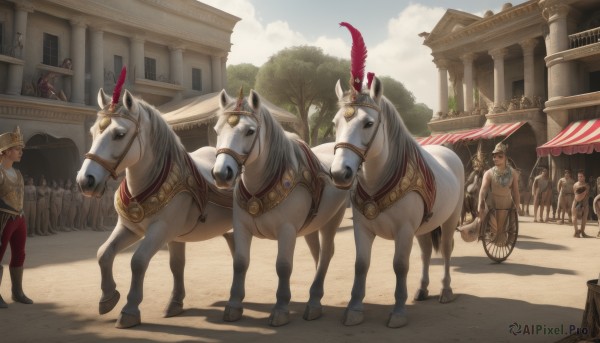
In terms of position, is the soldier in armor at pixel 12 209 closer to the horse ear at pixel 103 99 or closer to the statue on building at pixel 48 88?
the horse ear at pixel 103 99

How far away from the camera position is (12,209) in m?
5.43

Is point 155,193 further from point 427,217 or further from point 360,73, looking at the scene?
point 427,217

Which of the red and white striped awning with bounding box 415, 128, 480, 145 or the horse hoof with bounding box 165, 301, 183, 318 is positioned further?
the red and white striped awning with bounding box 415, 128, 480, 145

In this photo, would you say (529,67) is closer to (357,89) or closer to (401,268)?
(357,89)

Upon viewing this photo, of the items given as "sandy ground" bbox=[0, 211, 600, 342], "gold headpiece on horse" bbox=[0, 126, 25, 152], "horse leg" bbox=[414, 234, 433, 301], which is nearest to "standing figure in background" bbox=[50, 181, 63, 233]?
"sandy ground" bbox=[0, 211, 600, 342]

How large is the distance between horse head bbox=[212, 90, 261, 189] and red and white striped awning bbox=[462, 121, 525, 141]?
66.1 ft

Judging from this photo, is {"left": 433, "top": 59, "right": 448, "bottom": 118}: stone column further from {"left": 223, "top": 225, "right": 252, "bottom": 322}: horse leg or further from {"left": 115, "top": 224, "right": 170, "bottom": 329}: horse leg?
{"left": 115, "top": 224, "right": 170, "bottom": 329}: horse leg

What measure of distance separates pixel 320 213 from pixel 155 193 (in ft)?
5.57

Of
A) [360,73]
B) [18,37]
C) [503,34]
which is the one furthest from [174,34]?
[360,73]

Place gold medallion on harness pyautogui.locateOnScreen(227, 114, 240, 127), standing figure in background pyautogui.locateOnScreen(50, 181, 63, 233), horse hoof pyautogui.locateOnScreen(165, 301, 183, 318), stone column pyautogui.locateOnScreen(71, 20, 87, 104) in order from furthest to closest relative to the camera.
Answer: stone column pyautogui.locateOnScreen(71, 20, 87, 104)
standing figure in background pyautogui.locateOnScreen(50, 181, 63, 233)
horse hoof pyautogui.locateOnScreen(165, 301, 183, 318)
gold medallion on harness pyautogui.locateOnScreen(227, 114, 240, 127)

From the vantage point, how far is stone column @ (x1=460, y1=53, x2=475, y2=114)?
2606 cm

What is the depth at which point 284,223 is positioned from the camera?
431cm

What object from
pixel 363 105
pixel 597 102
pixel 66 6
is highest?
pixel 66 6

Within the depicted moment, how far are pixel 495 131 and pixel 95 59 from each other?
19359 millimetres
